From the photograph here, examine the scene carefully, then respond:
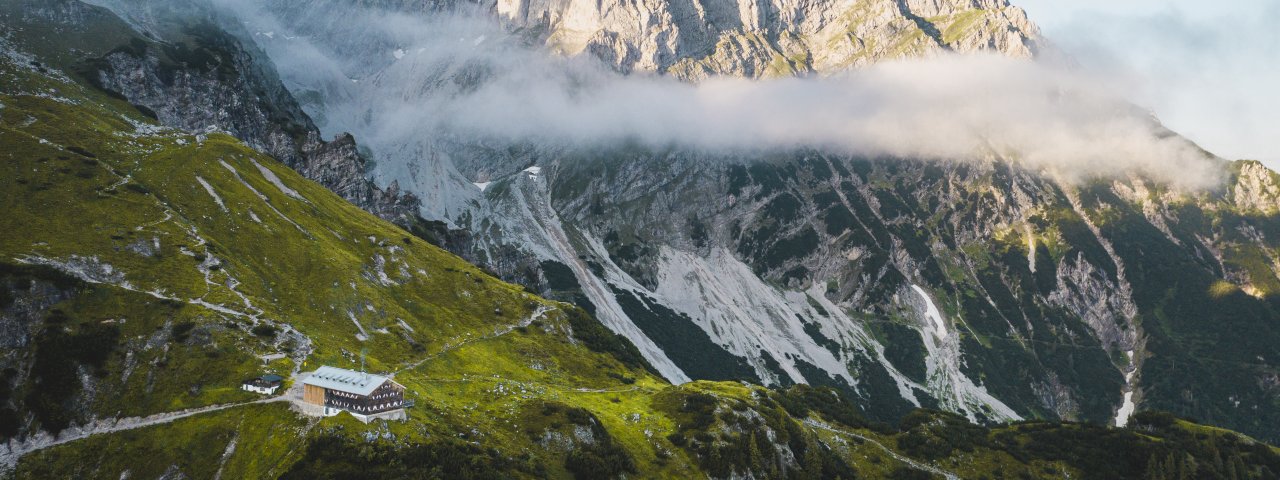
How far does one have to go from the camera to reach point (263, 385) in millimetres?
88750

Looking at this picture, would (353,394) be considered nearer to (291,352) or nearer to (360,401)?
(360,401)

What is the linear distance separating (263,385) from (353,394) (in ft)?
54.8

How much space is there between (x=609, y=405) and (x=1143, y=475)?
356 ft

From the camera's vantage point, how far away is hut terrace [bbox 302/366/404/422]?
269ft

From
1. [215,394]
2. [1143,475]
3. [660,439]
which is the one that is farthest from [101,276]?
[1143,475]

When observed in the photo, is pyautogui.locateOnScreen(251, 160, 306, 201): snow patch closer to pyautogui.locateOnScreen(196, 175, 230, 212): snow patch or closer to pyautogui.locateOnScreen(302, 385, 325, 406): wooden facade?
pyautogui.locateOnScreen(196, 175, 230, 212): snow patch

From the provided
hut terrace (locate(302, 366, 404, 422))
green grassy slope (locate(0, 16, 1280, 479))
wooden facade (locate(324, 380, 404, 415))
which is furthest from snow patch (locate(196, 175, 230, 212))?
wooden facade (locate(324, 380, 404, 415))

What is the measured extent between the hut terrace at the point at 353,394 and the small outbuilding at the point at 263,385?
5674 millimetres

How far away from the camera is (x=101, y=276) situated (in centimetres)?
10406

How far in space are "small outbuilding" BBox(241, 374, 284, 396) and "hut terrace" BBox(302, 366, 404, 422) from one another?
567 cm

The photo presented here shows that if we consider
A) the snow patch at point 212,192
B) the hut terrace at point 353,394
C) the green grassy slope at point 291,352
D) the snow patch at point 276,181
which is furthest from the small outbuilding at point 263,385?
the snow patch at point 276,181

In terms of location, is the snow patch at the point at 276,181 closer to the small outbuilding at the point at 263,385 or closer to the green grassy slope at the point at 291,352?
the green grassy slope at the point at 291,352

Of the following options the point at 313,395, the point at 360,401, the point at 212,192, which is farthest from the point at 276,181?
the point at 360,401

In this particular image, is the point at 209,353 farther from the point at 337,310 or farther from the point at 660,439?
the point at 660,439
